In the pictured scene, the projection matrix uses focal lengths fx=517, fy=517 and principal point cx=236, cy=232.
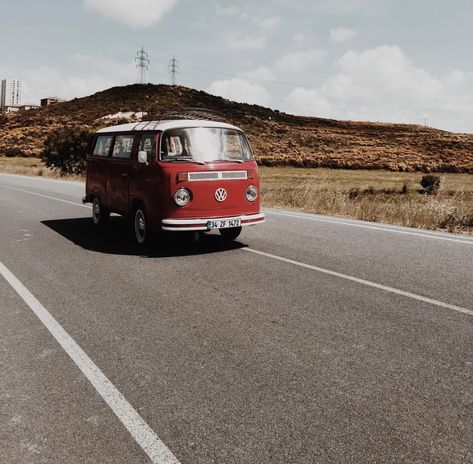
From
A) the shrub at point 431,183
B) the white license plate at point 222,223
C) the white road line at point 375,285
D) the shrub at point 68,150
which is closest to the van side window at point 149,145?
the white license plate at point 222,223

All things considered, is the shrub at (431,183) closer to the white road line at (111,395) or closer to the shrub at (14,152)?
the white road line at (111,395)

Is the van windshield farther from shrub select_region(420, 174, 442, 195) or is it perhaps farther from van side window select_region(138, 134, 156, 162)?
shrub select_region(420, 174, 442, 195)

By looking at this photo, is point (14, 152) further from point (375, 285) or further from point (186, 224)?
point (375, 285)

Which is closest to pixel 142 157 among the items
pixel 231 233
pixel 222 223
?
pixel 222 223

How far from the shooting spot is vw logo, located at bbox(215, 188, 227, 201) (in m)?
8.04

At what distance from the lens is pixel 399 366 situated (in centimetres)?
378

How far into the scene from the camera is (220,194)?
8.07 meters

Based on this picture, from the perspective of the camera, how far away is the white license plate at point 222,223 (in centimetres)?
787

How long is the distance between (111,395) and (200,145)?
17.5 ft

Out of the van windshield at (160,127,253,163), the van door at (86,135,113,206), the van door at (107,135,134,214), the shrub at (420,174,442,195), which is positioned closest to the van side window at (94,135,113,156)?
the van door at (86,135,113,206)

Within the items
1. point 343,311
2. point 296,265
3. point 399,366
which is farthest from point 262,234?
point 399,366

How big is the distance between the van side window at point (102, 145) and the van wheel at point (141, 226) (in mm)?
1911

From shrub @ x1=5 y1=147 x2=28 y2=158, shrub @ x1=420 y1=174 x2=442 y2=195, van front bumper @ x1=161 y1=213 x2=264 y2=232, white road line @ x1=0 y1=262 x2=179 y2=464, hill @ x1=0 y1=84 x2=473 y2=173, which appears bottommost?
white road line @ x1=0 y1=262 x2=179 y2=464

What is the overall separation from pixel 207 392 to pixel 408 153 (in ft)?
190
